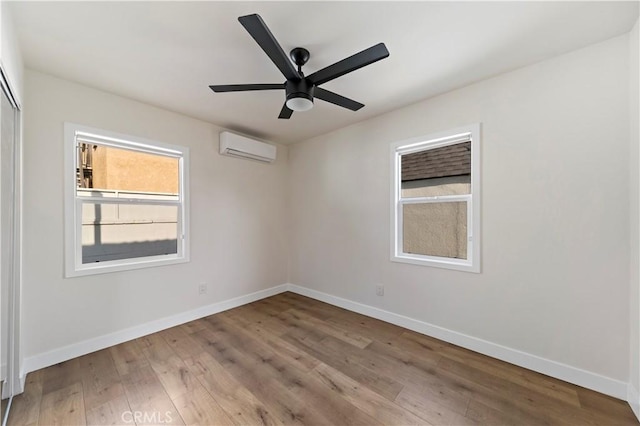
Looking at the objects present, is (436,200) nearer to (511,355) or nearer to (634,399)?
(511,355)

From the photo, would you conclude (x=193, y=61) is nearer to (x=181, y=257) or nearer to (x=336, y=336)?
(x=181, y=257)

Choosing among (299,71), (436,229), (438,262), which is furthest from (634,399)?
(299,71)

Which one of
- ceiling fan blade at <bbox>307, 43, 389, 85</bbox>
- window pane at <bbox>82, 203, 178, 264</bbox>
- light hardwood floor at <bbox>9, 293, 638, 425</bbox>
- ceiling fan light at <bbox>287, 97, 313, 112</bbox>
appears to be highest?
ceiling fan blade at <bbox>307, 43, 389, 85</bbox>

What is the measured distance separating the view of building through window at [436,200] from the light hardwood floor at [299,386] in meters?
0.96

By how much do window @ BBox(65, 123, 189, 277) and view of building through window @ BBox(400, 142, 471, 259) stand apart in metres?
2.60

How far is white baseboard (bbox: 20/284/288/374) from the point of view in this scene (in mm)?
2037

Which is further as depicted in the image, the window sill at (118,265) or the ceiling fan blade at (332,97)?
the window sill at (118,265)

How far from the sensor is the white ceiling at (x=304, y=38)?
4.91ft

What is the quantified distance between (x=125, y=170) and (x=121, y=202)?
34cm

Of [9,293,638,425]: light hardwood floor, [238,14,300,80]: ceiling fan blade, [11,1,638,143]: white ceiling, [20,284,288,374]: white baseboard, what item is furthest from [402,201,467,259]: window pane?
[20,284,288,374]: white baseboard

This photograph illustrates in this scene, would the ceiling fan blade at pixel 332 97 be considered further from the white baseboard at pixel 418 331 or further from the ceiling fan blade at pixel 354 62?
the white baseboard at pixel 418 331

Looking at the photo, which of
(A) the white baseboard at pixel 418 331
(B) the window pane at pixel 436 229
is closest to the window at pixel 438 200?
(B) the window pane at pixel 436 229

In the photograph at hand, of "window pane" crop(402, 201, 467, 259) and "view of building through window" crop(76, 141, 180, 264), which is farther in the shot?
"window pane" crop(402, 201, 467, 259)

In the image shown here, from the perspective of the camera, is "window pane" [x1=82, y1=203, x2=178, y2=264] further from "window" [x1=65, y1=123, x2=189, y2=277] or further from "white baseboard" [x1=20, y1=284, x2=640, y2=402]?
"white baseboard" [x1=20, y1=284, x2=640, y2=402]
